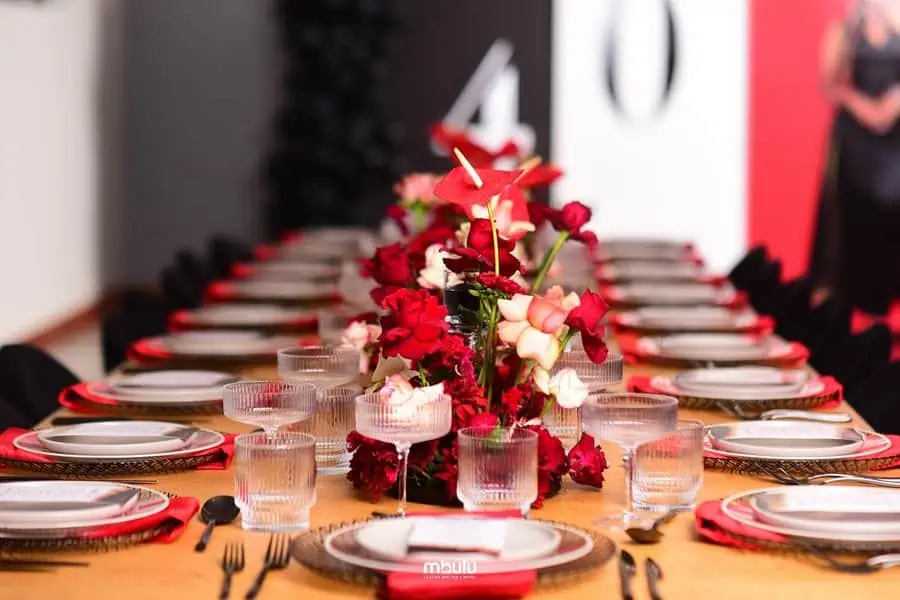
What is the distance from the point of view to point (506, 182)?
89.8 inches

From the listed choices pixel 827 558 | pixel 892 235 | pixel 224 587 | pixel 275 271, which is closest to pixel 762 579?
pixel 827 558

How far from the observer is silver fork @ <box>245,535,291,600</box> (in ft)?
6.08

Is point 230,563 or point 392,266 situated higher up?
point 392,266

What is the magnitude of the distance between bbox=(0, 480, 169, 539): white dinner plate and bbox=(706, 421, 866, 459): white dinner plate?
3.04 feet

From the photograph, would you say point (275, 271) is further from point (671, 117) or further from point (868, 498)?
point (671, 117)

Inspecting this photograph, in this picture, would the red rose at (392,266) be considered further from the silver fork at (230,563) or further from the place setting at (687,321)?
the place setting at (687,321)

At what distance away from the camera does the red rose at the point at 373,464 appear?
227 centimetres

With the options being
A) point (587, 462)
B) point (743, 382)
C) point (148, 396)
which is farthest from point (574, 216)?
point (148, 396)

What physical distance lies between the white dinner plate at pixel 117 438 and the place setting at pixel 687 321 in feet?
6.33

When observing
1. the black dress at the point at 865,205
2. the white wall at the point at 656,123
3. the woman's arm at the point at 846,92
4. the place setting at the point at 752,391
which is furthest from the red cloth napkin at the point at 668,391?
the white wall at the point at 656,123

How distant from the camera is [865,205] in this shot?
10422 mm

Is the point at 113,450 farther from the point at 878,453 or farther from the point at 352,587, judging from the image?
the point at 878,453

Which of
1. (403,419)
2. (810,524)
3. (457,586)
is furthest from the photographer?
(403,419)

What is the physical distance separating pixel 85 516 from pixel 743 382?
1616 millimetres
